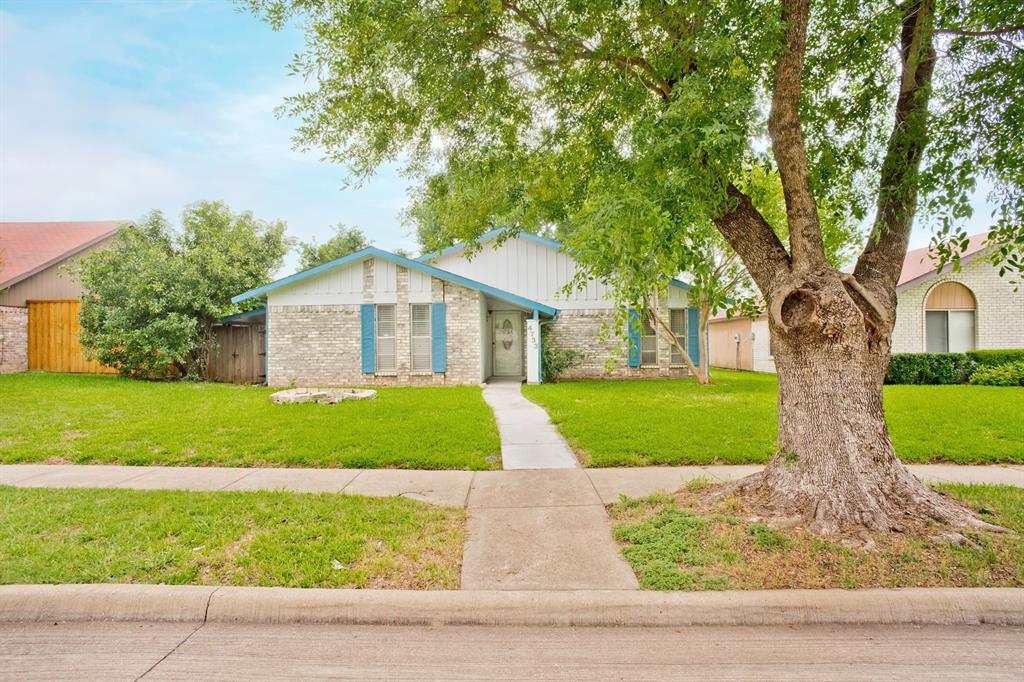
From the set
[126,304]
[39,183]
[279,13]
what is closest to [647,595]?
[279,13]

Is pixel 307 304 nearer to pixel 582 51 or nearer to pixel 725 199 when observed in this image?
pixel 582 51

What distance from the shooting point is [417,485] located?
5582 millimetres

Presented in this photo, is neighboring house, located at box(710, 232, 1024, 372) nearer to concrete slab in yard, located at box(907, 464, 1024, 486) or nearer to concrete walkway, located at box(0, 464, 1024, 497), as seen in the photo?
concrete slab in yard, located at box(907, 464, 1024, 486)

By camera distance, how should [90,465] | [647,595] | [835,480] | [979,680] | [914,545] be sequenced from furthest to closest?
[90,465] < [835,480] < [914,545] < [647,595] < [979,680]

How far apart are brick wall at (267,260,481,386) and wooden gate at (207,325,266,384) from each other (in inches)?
108

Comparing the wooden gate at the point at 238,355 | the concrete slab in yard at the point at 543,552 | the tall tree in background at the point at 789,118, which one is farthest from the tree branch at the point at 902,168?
the wooden gate at the point at 238,355

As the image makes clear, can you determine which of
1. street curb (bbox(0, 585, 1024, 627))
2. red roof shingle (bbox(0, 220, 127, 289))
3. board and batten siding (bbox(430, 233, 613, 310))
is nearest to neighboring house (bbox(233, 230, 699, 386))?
board and batten siding (bbox(430, 233, 613, 310))

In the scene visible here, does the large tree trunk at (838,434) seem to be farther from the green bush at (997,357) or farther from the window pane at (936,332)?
the window pane at (936,332)

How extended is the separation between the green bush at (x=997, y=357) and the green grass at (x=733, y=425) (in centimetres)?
292

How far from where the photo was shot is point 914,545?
3662mm

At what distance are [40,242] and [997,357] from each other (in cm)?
3414

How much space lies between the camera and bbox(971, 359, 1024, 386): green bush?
45.5 feet

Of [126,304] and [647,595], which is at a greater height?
[126,304]

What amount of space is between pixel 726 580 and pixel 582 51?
5.33 m
